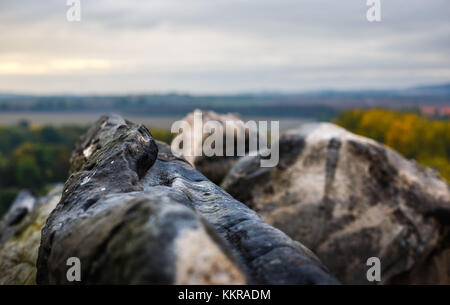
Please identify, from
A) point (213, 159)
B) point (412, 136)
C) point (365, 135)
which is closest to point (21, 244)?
point (213, 159)

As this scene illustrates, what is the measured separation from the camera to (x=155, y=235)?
3.18 meters

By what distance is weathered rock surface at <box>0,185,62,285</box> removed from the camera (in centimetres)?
792

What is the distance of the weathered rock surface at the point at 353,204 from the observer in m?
10.1

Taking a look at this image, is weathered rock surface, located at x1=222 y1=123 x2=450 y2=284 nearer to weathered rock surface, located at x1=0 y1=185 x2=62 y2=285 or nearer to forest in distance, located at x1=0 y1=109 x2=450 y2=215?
weathered rock surface, located at x1=0 y1=185 x2=62 y2=285

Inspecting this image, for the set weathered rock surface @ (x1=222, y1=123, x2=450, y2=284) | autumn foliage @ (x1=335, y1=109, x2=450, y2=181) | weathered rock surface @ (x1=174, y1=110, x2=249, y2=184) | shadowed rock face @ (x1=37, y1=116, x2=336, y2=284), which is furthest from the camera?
autumn foliage @ (x1=335, y1=109, x2=450, y2=181)

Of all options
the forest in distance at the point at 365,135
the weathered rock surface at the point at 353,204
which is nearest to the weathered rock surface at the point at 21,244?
the weathered rock surface at the point at 353,204

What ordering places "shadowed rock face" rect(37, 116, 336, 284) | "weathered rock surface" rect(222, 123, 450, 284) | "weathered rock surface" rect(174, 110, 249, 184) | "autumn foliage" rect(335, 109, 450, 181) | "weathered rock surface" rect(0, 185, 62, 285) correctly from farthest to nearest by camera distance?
1. "autumn foliage" rect(335, 109, 450, 181)
2. "weathered rock surface" rect(174, 110, 249, 184)
3. "weathered rock surface" rect(222, 123, 450, 284)
4. "weathered rock surface" rect(0, 185, 62, 285)
5. "shadowed rock face" rect(37, 116, 336, 284)

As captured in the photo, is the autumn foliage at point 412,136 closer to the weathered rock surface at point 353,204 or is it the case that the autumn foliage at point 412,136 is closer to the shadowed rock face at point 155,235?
the weathered rock surface at point 353,204

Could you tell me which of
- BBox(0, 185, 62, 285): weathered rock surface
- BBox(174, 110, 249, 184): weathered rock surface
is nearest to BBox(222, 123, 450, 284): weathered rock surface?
BBox(174, 110, 249, 184): weathered rock surface

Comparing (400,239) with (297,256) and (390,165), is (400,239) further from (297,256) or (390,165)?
(297,256)

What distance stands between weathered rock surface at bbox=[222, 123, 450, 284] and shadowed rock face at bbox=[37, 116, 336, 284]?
534 cm

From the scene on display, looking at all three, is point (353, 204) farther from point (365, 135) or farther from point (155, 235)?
point (365, 135)

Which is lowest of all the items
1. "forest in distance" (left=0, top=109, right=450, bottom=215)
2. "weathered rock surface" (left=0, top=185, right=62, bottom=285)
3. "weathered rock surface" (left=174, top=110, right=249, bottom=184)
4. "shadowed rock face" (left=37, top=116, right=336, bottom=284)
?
"forest in distance" (left=0, top=109, right=450, bottom=215)

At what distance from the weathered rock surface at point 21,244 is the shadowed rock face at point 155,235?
336cm
